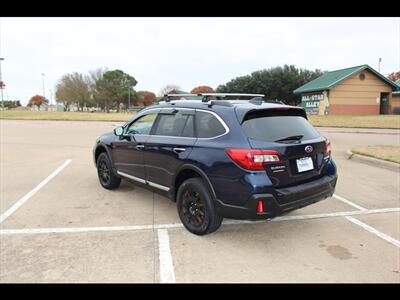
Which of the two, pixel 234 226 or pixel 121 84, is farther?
pixel 121 84

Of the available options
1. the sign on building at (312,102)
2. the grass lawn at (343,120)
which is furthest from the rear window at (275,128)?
the sign on building at (312,102)

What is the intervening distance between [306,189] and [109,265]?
225 centimetres

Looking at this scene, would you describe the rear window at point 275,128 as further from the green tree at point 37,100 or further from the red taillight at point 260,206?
the green tree at point 37,100

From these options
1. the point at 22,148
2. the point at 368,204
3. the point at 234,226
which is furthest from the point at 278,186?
the point at 22,148

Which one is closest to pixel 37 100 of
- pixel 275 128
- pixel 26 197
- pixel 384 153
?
pixel 26 197

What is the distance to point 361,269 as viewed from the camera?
3.13m

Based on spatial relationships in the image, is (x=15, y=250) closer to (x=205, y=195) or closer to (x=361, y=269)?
(x=205, y=195)

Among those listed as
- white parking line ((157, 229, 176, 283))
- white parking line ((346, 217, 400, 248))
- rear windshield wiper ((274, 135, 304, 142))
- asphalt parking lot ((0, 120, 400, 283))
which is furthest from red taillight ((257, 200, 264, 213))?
white parking line ((346, 217, 400, 248))

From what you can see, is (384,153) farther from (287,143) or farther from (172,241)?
(172,241)

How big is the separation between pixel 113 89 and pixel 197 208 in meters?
69.8

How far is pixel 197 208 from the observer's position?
386cm

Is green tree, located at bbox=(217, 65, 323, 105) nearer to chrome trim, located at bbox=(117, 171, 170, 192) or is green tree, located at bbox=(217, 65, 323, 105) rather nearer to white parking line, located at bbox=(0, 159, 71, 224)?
white parking line, located at bbox=(0, 159, 71, 224)

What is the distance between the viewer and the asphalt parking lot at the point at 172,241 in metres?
3.04
